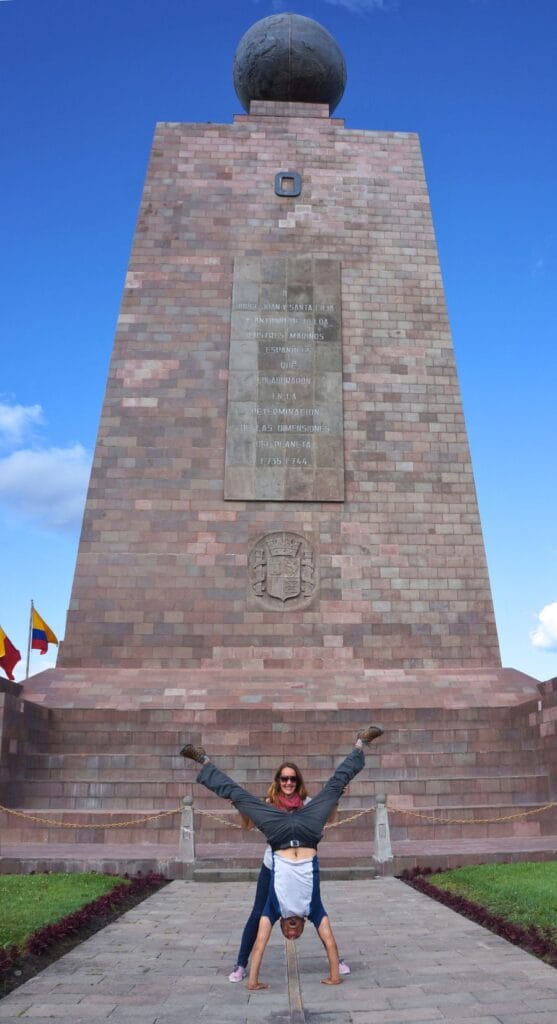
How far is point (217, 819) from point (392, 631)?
6.57m

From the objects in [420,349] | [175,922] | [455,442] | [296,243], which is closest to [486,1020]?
[175,922]

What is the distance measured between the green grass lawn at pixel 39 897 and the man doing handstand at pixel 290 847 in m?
2.20

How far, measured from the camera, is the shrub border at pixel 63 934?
5.31 m

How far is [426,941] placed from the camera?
6141mm

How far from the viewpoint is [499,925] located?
6426mm

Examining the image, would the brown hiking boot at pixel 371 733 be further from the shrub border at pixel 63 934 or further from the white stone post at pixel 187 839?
the white stone post at pixel 187 839

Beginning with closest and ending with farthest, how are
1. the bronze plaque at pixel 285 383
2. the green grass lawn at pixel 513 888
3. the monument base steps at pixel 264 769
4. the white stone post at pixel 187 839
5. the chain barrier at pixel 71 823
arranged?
1. the green grass lawn at pixel 513 888
2. the white stone post at pixel 187 839
3. the chain barrier at pixel 71 823
4. the monument base steps at pixel 264 769
5. the bronze plaque at pixel 285 383

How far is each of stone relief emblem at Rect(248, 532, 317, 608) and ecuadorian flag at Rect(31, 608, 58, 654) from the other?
5.14 metres

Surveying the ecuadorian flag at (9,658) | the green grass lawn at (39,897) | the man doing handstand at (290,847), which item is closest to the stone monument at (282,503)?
the ecuadorian flag at (9,658)

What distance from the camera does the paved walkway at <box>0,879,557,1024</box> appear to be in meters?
4.41

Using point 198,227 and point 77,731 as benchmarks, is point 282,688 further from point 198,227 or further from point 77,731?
point 198,227

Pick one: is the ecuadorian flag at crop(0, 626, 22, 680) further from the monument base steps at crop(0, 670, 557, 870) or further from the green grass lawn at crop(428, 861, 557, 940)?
the green grass lawn at crop(428, 861, 557, 940)

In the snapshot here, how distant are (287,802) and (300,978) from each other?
121 cm

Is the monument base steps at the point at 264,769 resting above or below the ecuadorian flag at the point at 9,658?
below
